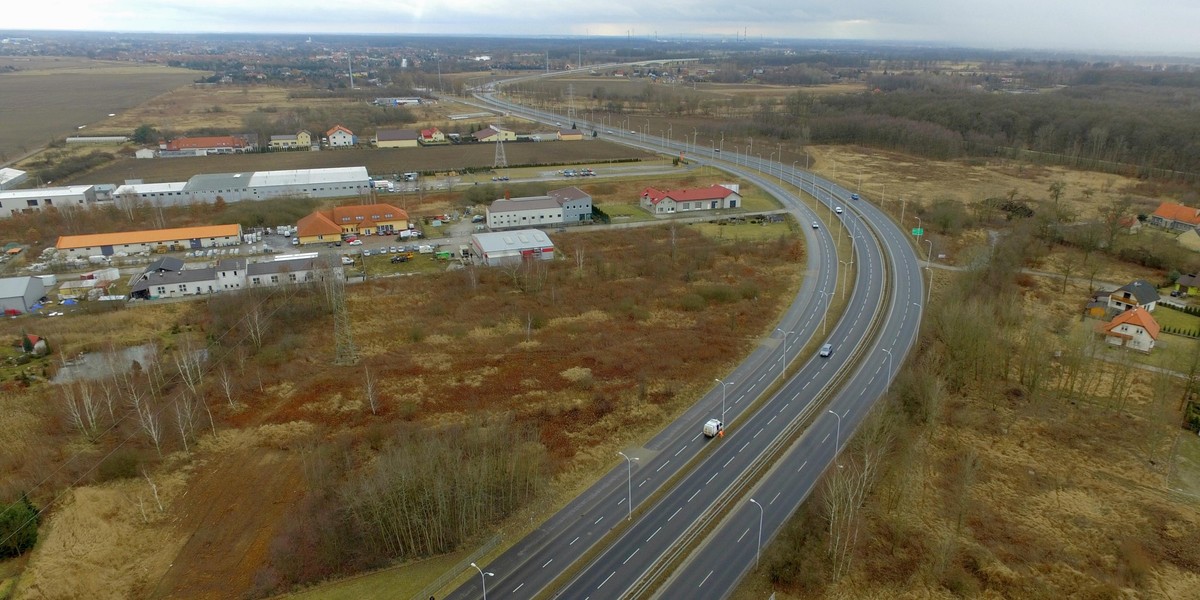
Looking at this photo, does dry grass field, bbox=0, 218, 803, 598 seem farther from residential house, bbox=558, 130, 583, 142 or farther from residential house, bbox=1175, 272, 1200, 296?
residential house, bbox=558, 130, 583, 142

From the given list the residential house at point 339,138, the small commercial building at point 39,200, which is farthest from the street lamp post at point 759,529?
the residential house at point 339,138

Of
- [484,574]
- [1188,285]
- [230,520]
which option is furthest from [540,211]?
[1188,285]

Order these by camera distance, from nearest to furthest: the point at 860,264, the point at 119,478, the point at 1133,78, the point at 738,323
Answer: the point at 119,478, the point at 738,323, the point at 860,264, the point at 1133,78

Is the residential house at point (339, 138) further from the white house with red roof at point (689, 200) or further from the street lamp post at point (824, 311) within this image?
the street lamp post at point (824, 311)

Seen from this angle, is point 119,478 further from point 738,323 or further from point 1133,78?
point 1133,78

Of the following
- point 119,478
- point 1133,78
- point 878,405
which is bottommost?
point 119,478

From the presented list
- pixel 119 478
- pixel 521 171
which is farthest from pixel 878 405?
pixel 521 171

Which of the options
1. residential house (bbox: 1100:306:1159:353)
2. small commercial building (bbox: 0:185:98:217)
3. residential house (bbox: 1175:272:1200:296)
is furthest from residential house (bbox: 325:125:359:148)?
residential house (bbox: 1175:272:1200:296)

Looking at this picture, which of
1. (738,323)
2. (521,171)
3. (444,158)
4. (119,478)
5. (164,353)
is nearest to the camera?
(119,478)
